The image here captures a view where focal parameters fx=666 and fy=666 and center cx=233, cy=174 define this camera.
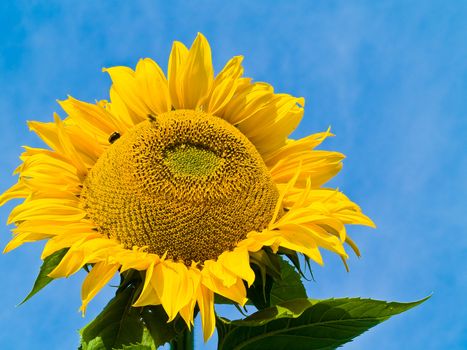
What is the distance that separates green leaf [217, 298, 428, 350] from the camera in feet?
12.4

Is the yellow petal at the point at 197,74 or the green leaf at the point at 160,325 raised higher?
the yellow petal at the point at 197,74

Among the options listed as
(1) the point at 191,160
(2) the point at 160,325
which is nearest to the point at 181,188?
(1) the point at 191,160

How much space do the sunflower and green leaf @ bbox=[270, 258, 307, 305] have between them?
0.48 metres

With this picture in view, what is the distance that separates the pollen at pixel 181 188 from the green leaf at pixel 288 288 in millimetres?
622

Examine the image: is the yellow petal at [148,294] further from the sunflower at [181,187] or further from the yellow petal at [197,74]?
the yellow petal at [197,74]

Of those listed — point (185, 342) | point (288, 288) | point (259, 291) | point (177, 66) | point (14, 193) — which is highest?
point (177, 66)

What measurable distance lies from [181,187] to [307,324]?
1.12 metres

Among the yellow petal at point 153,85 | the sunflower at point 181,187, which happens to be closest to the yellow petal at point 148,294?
the sunflower at point 181,187

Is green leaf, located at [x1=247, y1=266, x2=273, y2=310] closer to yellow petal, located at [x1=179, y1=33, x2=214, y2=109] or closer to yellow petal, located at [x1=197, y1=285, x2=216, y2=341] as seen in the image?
yellow petal, located at [x1=197, y1=285, x2=216, y2=341]

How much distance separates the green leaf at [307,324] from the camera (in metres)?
3.78

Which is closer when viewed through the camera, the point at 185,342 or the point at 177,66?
the point at 185,342

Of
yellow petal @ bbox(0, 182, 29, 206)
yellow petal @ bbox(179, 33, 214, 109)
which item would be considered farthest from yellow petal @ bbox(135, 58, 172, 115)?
yellow petal @ bbox(0, 182, 29, 206)

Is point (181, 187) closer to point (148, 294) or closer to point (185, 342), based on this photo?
point (148, 294)

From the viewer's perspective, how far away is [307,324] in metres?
3.98
